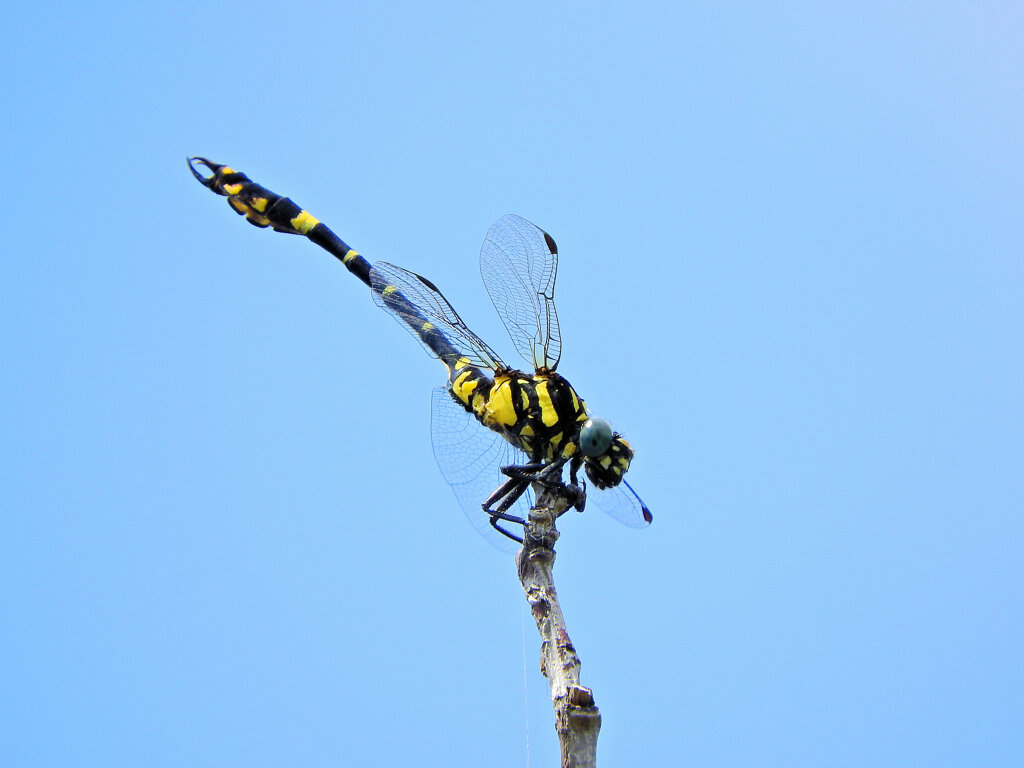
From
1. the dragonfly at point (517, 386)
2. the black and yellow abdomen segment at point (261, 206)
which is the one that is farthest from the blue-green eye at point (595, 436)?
the black and yellow abdomen segment at point (261, 206)

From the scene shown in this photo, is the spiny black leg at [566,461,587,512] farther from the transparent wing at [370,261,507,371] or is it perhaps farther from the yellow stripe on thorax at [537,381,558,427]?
the transparent wing at [370,261,507,371]

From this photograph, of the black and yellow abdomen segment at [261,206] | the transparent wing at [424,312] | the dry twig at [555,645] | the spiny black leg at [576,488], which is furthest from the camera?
the black and yellow abdomen segment at [261,206]

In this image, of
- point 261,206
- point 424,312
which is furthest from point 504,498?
point 261,206

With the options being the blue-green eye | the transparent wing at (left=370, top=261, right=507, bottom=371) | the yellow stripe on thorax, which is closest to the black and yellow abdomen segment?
the transparent wing at (left=370, top=261, right=507, bottom=371)

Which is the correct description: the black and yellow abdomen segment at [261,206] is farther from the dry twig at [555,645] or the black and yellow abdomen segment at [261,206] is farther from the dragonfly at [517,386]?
the dry twig at [555,645]

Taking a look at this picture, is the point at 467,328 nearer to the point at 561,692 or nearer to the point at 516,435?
the point at 516,435

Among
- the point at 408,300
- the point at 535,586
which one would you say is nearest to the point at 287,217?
the point at 408,300

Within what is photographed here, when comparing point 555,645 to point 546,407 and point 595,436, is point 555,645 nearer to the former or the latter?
point 595,436
